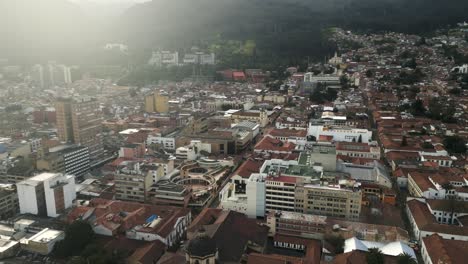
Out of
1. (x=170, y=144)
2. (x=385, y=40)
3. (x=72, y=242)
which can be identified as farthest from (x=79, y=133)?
(x=385, y=40)

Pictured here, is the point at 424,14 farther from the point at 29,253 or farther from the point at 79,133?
the point at 29,253

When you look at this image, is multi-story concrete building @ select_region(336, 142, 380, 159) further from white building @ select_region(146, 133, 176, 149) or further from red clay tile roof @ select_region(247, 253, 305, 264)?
red clay tile roof @ select_region(247, 253, 305, 264)

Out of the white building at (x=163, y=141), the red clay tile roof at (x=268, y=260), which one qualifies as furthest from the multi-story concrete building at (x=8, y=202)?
the red clay tile roof at (x=268, y=260)

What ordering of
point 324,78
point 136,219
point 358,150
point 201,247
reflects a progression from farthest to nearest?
point 324,78 < point 358,150 < point 136,219 < point 201,247

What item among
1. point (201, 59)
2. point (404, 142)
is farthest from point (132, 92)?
point (404, 142)

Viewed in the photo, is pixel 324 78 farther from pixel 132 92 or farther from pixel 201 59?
pixel 201 59

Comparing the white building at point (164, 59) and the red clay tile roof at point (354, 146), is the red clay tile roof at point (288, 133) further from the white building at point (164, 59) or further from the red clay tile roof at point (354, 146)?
the white building at point (164, 59)
